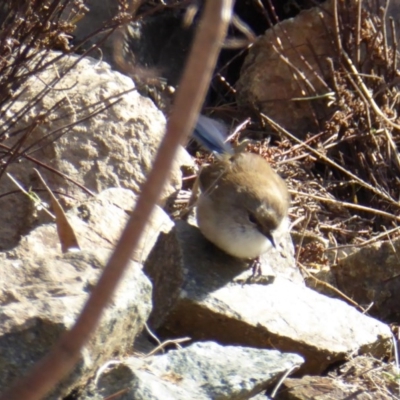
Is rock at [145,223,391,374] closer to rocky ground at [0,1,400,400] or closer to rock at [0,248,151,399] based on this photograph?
rocky ground at [0,1,400,400]

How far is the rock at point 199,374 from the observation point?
289 cm

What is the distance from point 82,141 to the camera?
5016mm

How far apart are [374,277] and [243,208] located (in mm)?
1209

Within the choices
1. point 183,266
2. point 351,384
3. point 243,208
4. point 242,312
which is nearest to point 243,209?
point 243,208

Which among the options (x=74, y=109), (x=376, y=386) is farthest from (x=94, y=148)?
(x=376, y=386)

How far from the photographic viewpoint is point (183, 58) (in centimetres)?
735

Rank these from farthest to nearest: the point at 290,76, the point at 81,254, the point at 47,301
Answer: the point at 290,76 < the point at 81,254 < the point at 47,301

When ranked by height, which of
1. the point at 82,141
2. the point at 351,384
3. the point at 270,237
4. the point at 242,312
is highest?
the point at 82,141

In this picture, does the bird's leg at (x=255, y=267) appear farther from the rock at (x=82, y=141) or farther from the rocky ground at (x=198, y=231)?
the rock at (x=82, y=141)

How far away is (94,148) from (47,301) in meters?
2.32

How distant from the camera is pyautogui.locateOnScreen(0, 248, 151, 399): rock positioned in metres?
2.69

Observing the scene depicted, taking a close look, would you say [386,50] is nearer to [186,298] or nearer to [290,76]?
[290,76]

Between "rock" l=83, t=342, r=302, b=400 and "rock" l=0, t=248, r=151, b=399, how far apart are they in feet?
0.38

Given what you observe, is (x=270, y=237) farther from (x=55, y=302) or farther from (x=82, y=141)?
(x=55, y=302)
